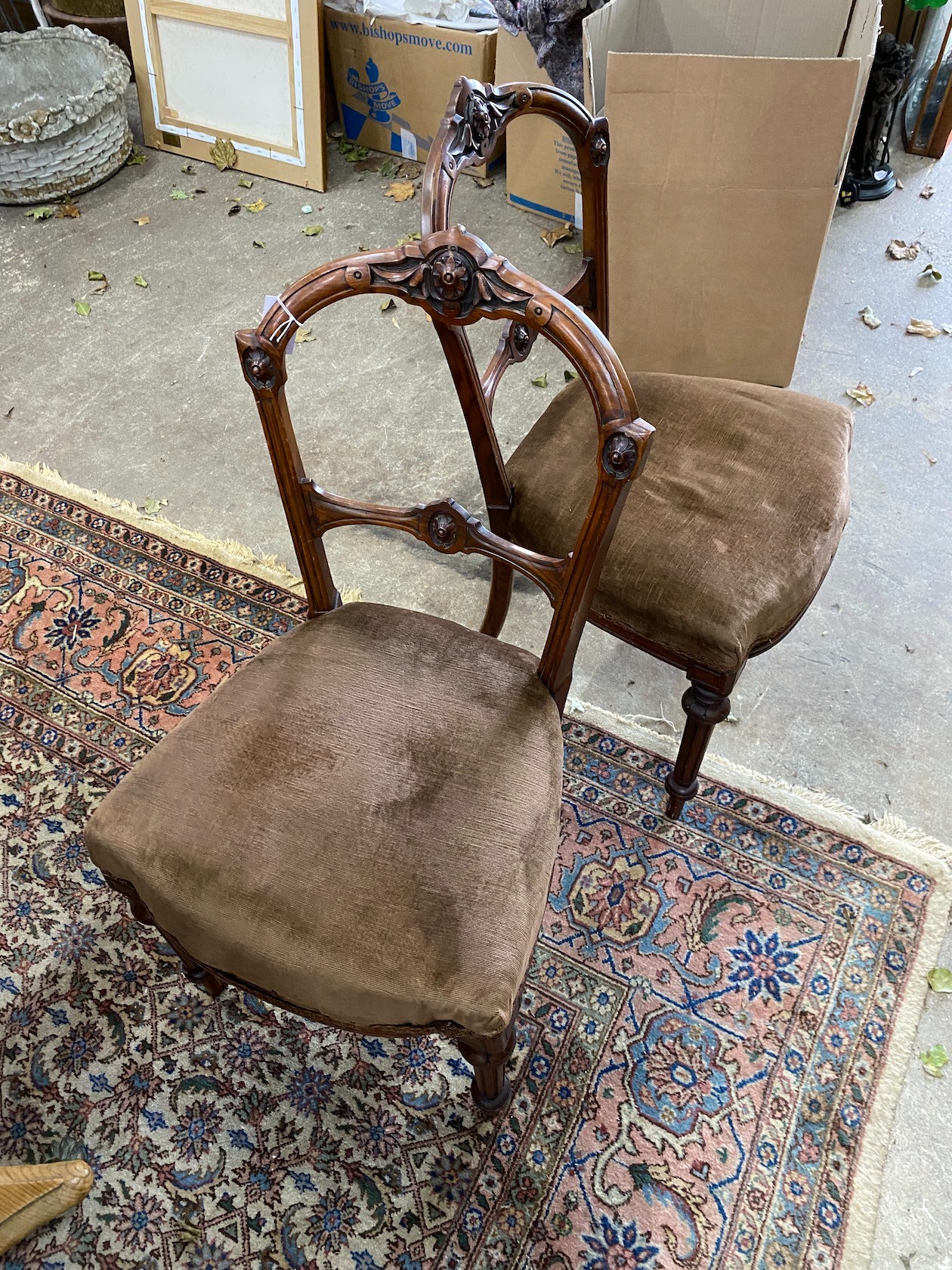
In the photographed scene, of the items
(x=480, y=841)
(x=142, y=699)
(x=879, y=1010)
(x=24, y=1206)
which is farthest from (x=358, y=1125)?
(x=142, y=699)

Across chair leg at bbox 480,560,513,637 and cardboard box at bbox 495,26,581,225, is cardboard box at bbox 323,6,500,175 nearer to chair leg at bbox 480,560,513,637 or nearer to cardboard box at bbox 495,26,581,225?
cardboard box at bbox 495,26,581,225

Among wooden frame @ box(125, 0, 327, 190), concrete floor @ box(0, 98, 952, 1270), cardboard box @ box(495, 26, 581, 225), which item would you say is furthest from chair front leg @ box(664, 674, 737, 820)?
wooden frame @ box(125, 0, 327, 190)

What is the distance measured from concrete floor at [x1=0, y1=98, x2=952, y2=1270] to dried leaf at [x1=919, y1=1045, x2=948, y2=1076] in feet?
0.06

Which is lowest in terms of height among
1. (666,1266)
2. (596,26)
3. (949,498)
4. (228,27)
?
(666,1266)

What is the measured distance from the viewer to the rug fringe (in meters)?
2.03

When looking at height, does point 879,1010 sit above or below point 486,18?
below

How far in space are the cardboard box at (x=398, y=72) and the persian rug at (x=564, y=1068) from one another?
7.62 ft

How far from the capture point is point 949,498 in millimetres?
2156

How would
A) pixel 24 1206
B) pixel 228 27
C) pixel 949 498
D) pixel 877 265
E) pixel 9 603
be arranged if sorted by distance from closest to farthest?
1. pixel 24 1206
2. pixel 9 603
3. pixel 949 498
4. pixel 877 265
5. pixel 228 27

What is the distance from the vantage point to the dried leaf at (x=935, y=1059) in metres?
1.35

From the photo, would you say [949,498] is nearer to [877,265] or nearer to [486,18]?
[877,265]

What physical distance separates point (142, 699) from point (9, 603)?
0.45 metres

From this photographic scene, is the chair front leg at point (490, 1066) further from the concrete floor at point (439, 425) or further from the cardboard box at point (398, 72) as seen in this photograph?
the cardboard box at point (398, 72)

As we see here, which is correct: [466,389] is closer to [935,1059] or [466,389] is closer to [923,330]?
[935,1059]
